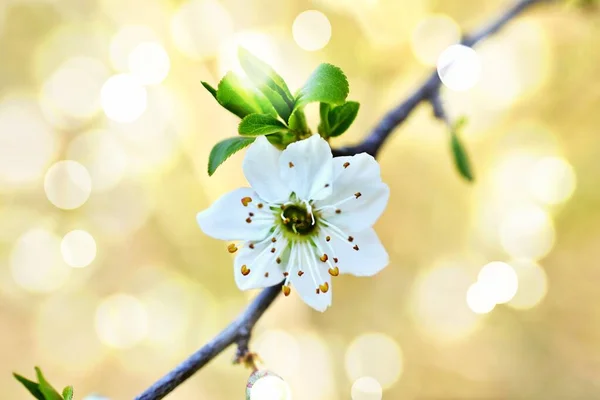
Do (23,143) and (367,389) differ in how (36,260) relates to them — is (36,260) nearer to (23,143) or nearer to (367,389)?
(23,143)

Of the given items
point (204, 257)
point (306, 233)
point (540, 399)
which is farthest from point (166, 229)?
point (540, 399)

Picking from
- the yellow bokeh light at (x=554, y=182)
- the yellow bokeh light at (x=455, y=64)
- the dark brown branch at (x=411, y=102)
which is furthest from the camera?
the yellow bokeh light at (x=554, y=182)

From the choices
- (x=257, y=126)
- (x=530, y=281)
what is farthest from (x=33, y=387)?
(x=530, y=281)

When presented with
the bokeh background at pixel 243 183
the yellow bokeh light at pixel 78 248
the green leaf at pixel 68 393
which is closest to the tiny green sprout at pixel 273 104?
the green leaf at pixel 68 393

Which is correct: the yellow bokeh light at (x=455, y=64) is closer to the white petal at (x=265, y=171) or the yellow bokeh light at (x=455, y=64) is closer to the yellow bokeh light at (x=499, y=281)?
the white petal at (x=265, y=171)

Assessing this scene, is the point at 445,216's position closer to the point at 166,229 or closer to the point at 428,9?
the point at 428,9

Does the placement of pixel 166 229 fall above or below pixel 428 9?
below
